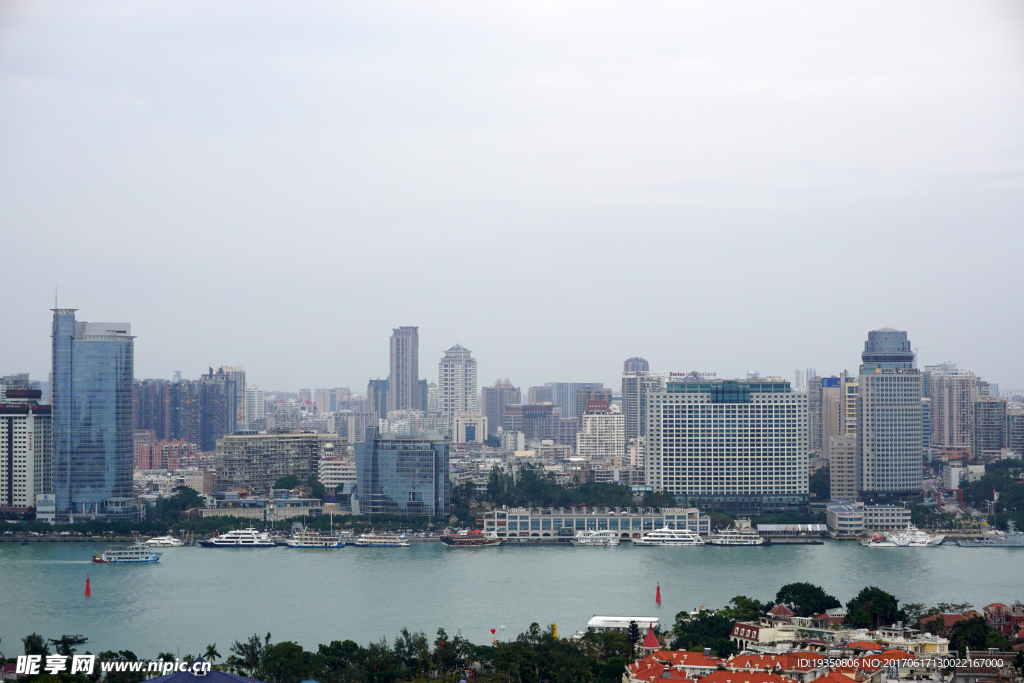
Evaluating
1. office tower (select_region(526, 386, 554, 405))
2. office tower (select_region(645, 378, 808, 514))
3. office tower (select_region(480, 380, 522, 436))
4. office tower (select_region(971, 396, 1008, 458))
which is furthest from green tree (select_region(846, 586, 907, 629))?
office tower (select_region(526, 386, 554, 405))

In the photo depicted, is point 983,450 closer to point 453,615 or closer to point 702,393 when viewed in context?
point 702,393

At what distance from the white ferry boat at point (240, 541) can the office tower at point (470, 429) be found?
19477 millimetres

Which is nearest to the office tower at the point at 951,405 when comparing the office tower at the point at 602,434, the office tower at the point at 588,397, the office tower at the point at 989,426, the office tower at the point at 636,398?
the office tower at the point at 989,426

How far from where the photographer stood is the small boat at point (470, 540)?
16562 mm

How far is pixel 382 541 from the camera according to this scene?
16719 mm

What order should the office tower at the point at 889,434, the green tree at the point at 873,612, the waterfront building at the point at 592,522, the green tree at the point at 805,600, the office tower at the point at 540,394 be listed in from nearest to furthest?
the green tree at the point at 873,612 < the green tree at the point at 805,600 < the waterfront building at the point at 592,522 < the office tower at the point at 889,434 < the office tower at the point at 540,394

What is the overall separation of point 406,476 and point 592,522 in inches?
107

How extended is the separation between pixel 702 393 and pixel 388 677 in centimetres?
1249

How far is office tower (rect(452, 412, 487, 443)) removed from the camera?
120ft

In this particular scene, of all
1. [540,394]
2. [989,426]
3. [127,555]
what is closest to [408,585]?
[127,555]

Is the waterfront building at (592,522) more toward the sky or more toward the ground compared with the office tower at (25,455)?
more toward the ground

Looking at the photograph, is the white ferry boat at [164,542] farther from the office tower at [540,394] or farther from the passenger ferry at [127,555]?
the office tower at [540,394]

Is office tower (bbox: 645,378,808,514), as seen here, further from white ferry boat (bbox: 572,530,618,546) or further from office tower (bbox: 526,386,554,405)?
office tower (bbox: 526,386,554,405)

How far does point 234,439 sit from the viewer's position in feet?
73.8
